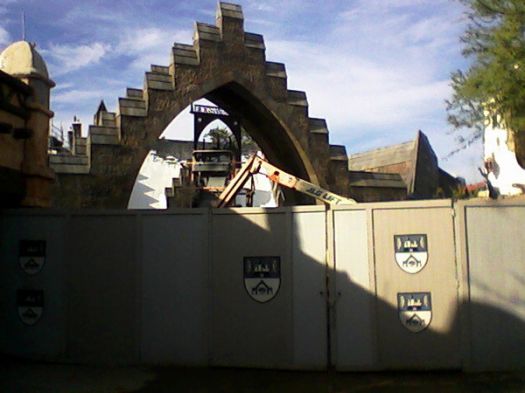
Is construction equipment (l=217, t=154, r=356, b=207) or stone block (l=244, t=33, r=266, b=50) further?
stone block (l=244, t=33, r=266, b=50)

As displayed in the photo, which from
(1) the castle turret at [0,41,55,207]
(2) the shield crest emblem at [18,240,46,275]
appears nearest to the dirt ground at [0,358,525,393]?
(2) the shield crest emblem at [18,240,46,275]

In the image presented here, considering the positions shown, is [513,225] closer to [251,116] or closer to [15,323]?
[15,323]

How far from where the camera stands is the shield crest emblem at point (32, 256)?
9320 mm

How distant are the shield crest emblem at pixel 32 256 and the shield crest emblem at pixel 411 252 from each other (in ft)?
17.4

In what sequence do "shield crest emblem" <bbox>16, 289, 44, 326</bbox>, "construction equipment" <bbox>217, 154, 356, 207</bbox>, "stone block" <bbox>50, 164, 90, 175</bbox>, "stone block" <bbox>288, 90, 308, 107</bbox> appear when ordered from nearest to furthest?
1. "shield crest emblem" <bbox>16, 289, 44, 326</bbox>
2. "construction equipment" <bbox>217, 154, 356, 207</bbox>
3. "stone block" <bbox>50, 164, 90, 175</bbox>
4. "stone block" <bbox>288, 90, 308, 107</bbox>

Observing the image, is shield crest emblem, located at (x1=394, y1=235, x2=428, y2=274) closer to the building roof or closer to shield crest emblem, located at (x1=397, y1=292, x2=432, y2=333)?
shield crest emblem, located at (x1=397, y1=292, x2=432, y2=333)

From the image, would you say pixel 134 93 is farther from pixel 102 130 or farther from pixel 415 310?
pixel 415 310

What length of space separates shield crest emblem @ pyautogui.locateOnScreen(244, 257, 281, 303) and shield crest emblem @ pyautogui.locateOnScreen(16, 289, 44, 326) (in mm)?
3167

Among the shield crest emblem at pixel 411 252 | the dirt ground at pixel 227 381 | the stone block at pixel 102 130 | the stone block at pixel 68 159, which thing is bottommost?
the dirt ground at pixel 227 381

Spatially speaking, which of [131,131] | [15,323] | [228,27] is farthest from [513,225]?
[228,27]

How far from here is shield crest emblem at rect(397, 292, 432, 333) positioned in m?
8.37

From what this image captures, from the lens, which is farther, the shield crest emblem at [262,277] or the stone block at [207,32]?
the stone block at [207,32]

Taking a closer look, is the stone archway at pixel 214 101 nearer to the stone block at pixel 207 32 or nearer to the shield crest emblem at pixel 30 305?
the stone block at pixel 207 32

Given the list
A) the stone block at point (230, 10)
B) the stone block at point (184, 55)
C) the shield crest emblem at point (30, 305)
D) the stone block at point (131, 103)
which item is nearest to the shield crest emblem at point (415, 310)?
the shield crest emblem at point (30, 305)
